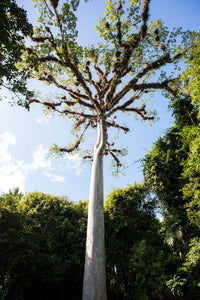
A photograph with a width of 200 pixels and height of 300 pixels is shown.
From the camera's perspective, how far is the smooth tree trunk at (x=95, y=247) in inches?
154

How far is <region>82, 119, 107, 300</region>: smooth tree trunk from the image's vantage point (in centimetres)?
390

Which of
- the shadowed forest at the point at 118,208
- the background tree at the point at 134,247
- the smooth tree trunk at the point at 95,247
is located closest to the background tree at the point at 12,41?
the shadowed forest at the point at 118,208

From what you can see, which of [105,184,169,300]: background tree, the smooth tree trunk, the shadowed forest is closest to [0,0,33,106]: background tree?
the shadowed forest

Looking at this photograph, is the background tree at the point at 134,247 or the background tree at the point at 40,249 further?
the background tree at the point at 134,247

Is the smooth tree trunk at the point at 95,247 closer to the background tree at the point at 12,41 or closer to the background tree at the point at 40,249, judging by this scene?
the background tree at the point at 40,249

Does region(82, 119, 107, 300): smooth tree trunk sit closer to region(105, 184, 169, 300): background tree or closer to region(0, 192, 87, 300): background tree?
region(0, 192, 87, 300): background tree

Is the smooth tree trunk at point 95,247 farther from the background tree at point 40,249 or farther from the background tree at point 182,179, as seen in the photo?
the background tree at point 182,179

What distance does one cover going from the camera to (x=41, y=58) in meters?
7.99

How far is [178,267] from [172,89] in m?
8.31

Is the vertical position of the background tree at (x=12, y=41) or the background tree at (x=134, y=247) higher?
the background tree at (x=12, y=41)

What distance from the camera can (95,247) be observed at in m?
4.45

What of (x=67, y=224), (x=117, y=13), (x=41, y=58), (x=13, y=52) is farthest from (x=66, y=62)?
(x=67, y=224)

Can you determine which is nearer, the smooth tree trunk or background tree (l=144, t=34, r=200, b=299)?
the smooth tree trunk

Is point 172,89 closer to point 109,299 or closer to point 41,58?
point 41,58
